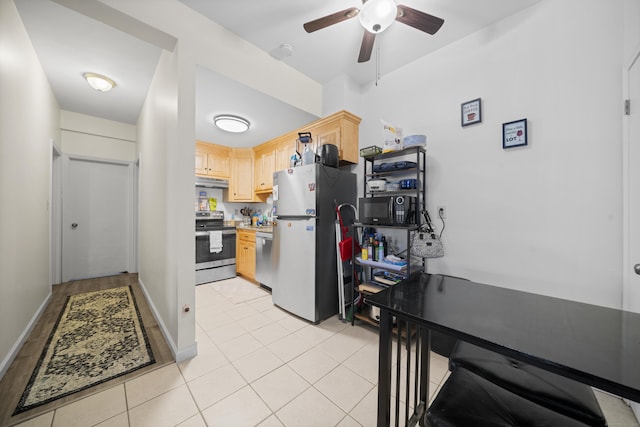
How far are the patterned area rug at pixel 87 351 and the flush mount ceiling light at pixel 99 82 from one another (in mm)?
2577

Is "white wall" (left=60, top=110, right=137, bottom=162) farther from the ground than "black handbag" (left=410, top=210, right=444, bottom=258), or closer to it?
farther from the ground

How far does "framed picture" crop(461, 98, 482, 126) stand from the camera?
2037 millimetres

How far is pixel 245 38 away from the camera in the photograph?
7.38 ft

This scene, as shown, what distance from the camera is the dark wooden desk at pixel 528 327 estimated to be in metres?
0.56

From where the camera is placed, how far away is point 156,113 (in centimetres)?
250

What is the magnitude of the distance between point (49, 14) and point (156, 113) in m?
0.91

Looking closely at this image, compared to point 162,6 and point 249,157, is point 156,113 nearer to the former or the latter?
point 162,6

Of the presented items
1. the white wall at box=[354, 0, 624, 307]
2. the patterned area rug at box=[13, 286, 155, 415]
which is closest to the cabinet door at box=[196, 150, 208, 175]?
the patterned area rug at box=[13, 286, 155, 415]

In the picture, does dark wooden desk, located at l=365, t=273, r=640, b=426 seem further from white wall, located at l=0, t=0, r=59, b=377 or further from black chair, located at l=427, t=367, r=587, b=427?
Result: white wall, located at l=0, t=0, r=59, b=377

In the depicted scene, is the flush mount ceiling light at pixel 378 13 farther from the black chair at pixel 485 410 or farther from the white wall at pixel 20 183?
the white wall at pixel 20 183

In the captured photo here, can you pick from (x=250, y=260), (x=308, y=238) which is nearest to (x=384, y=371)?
(x=308, y=238)

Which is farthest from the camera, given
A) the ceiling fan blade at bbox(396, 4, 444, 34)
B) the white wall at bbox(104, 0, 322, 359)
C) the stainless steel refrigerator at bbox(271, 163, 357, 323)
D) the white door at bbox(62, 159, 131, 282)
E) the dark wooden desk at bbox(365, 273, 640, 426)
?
the white door at bbox(62, 159, 131, 282)

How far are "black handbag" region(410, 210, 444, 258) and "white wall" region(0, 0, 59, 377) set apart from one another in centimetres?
311

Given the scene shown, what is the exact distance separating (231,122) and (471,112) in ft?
8.86
